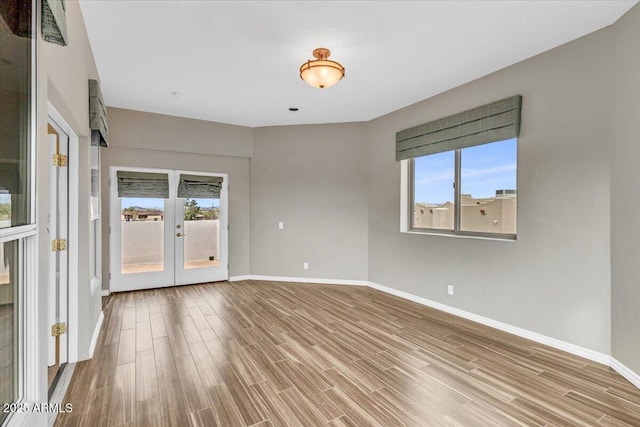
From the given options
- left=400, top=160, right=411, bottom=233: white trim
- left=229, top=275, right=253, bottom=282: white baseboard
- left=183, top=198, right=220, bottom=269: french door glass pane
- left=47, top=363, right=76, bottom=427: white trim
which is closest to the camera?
left=47, top=363, right=76, bottom=427: white trim

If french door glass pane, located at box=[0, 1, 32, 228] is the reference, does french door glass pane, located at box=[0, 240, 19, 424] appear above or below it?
below

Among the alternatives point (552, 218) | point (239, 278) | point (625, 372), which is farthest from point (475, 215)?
point (239, 278)

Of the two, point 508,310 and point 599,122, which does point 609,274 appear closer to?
point 508,310

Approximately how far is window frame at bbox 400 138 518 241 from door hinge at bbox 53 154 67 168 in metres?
4.17

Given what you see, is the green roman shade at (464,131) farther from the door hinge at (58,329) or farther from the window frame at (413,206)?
the door hinge at (58,329)

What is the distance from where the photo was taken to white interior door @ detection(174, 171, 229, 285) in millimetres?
5473

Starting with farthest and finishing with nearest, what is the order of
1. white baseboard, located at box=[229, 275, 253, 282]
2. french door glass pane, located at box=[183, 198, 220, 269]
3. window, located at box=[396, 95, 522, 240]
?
1. white baseboard, located at box=[229, 275, 253, 282]
2. french door glass pane, located at box=[183, 198, 220, 269]
3. window, located at box=[396, 95, 522, 240]

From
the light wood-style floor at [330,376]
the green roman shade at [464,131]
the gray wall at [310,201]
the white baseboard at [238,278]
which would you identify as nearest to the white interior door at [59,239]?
the light wood-style floor at [330,376]

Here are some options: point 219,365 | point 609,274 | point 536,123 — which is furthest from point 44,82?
point 609,274

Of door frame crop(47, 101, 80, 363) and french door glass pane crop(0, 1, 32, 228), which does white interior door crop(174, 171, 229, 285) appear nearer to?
door frame crop(47, 101, 80, 363)

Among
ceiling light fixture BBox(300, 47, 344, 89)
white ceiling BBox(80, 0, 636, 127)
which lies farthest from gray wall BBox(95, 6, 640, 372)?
ceiling light fixture BBox(300, 47, 344, 89)

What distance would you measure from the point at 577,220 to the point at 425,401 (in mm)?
2245

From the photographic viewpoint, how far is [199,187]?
558 centimetres

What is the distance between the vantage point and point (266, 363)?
9.09 feet
